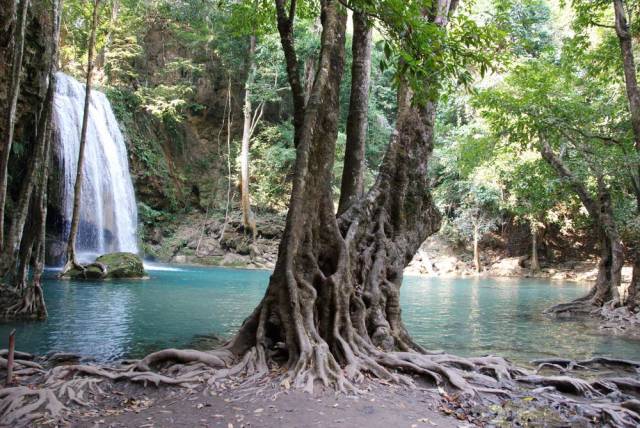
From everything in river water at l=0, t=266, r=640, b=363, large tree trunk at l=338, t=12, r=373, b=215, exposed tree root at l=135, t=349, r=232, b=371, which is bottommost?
river water at l=0, t=266, r=640, b=363

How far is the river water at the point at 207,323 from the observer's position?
8102 mm

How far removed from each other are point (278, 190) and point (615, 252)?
71.1ft

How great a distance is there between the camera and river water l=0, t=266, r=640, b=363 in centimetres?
810

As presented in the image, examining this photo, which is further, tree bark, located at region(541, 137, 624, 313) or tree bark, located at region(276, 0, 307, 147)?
tree bark, located at region(541, 137, 624, 313)

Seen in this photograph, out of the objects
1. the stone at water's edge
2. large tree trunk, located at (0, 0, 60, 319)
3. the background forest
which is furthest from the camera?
the background forest

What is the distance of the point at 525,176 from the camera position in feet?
48.8

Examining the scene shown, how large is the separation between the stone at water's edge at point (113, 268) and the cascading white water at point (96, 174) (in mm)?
2944

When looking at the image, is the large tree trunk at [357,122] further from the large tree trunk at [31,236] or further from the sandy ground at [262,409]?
the large tree trunk at [31,236]

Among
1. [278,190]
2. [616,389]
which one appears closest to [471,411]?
[616,389]

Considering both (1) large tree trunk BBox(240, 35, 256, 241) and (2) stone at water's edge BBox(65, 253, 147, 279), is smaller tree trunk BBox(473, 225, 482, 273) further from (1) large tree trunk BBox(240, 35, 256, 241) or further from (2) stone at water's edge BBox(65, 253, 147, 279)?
(2) stone at water's edge BBox(65, 253, 147, 279)

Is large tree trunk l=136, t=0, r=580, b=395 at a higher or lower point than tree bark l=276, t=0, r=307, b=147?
lower

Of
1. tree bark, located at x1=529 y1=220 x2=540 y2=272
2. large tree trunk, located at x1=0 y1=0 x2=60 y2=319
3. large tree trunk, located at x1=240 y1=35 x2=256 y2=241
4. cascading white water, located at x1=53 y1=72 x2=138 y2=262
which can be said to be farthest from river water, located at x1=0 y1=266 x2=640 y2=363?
tree bark, located at x1=529 y1=220 x2=540 y2=272

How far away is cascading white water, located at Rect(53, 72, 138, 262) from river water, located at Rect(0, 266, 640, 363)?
4.78 meters

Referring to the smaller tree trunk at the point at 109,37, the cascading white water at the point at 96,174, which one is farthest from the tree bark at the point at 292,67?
the smaller tree trunk at the point at 109,37
